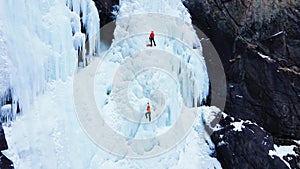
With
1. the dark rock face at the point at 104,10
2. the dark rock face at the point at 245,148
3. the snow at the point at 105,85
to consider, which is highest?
the dark rock face at the point at 104,10

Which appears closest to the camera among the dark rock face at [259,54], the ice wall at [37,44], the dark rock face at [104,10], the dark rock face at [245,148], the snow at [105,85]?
the ice wall at [37,44]

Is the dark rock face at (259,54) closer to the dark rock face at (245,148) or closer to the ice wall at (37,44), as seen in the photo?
the dark rock face at (245,148)

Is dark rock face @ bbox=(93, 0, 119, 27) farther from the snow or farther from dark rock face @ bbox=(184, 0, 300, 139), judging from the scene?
dark rock face @ bbox=(184, 0, 300, 139)

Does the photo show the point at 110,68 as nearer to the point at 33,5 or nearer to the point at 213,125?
the point at 33,5

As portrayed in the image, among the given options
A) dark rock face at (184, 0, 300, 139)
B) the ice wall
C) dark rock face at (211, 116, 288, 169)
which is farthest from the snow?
dark rock face at (184, 0, 300, 139)

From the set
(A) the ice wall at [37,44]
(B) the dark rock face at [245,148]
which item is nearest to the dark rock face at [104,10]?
(A) the ice wall at [37,44]

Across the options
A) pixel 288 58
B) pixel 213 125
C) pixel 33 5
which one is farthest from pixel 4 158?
pixel 288 58
